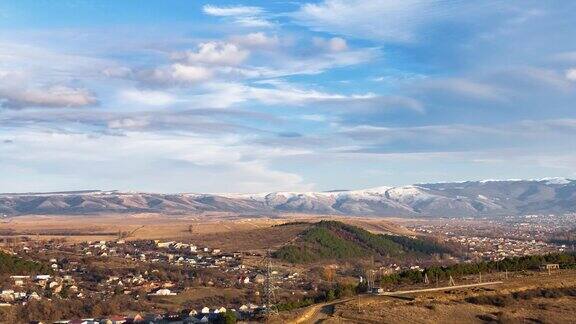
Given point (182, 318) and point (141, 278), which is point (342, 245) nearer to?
point (141, 278)

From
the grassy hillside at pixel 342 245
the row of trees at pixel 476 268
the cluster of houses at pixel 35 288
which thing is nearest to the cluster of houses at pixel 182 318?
the cluster of houses at pixel 35 288

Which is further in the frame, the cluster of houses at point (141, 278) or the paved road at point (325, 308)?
→ the cluster of houses at point (141, 278)

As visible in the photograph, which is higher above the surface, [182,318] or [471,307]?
[471,307]

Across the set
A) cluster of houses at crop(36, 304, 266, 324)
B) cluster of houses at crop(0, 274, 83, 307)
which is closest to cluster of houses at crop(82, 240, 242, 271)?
cluster of houses at crop(0, 274, 83, 307)

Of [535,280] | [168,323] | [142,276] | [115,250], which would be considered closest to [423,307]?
[535,280]

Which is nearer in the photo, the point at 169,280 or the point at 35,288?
the point at 35,288

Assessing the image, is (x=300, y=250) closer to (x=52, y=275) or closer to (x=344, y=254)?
(x=344, y=254)

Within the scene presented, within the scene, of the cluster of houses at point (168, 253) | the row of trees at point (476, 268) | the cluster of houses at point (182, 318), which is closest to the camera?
the cluster of houses at point (182, 318)

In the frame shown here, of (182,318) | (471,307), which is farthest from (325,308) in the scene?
(182,318)

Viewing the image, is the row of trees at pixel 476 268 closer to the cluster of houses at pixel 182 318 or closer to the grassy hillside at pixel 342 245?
the cluster of houses at pixel 182 318
